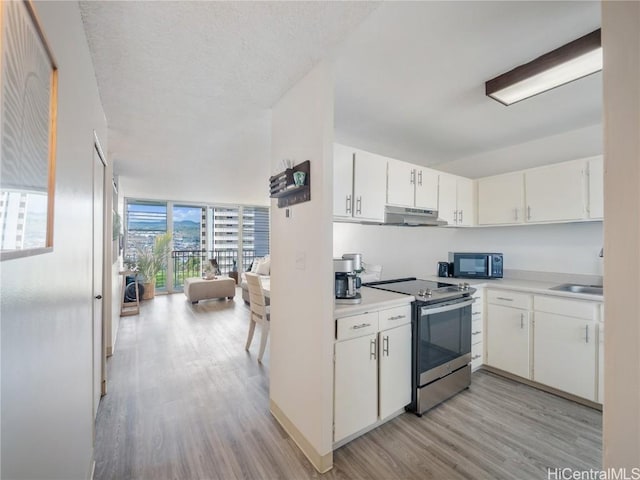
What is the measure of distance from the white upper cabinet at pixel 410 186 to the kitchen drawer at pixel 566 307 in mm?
1285

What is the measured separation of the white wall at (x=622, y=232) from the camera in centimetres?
53

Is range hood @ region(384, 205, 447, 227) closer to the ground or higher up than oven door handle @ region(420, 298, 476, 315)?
higher up

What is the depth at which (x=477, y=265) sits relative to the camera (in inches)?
125

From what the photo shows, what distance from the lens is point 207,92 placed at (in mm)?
2016

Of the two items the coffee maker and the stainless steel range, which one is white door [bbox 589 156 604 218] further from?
the coffee maker

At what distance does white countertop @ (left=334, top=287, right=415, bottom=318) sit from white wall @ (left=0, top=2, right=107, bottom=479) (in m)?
1.29

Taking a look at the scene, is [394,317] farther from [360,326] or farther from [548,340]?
[548,340]

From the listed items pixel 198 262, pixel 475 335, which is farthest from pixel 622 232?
pixel 198 262


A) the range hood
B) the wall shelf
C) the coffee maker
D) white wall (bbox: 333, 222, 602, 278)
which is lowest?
the coffee maker

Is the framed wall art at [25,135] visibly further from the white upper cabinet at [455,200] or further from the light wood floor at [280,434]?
the white upper cabinet at [455,200]

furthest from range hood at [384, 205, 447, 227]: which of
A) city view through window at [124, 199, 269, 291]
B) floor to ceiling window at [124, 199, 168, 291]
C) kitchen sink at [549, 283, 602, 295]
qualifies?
floor to ceiling window at [124, 199, 168, 291]

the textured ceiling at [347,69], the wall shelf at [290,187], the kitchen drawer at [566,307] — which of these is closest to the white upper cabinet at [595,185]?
the textured ceiling at [347,69]

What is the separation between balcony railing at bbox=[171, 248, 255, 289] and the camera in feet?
23.7

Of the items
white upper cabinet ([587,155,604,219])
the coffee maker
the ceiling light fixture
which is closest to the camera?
the ceiling light fixture
